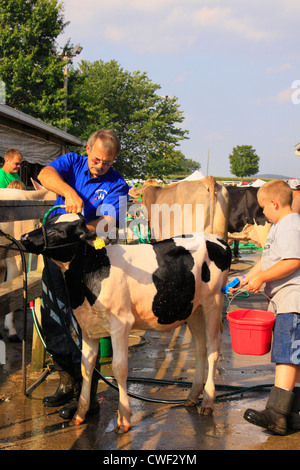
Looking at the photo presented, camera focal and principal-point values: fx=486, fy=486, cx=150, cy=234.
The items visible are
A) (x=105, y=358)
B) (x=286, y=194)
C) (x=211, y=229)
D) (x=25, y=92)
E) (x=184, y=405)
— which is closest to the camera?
(x=286, y=194)

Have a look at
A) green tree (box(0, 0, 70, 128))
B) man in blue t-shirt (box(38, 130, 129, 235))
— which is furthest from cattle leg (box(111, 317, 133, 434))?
green tree (box(0, 0, 70, 128))

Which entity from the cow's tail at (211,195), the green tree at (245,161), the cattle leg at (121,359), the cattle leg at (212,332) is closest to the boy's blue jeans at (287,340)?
the cattle leg at (212,332)

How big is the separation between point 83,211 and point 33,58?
23.8 metres

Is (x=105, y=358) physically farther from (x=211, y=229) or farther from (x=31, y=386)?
(x=211, y=229)

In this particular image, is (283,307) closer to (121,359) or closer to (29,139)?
(121,359)

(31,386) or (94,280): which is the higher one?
(94,280)

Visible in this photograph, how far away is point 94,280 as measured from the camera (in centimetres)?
342

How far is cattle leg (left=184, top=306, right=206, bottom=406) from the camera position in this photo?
4012mm

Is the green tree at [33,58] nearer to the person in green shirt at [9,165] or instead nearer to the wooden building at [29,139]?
the wooden building at [29,139]

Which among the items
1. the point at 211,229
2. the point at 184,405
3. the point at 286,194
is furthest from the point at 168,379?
the point at 211,229

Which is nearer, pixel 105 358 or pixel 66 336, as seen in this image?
pixel 66 336

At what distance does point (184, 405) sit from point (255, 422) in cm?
67

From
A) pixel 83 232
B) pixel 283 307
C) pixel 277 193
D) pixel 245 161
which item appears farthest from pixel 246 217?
pixel 245 161

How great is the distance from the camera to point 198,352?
4.12m
